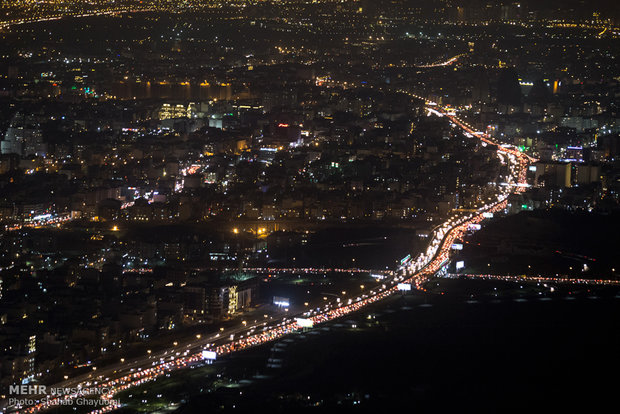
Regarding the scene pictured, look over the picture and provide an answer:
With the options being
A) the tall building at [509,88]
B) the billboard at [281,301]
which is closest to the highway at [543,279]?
the billboard at [281,301]

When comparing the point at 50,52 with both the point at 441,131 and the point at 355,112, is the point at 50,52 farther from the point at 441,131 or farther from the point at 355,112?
the point at 441,131

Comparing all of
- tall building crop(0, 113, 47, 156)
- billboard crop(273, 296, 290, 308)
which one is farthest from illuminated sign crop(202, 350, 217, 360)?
tall building crop(0, 113, 47, 156)

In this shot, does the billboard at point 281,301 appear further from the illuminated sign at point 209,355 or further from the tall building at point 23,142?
the tall building at point 23,142

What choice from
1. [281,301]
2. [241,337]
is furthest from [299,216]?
[241,337]

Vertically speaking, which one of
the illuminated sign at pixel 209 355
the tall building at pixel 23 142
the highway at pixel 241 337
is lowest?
the highway at pixel 241 337

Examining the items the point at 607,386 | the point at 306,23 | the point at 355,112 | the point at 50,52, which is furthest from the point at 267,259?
the point at 306,23

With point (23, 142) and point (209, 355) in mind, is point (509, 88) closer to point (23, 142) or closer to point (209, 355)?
point (23, 142)
